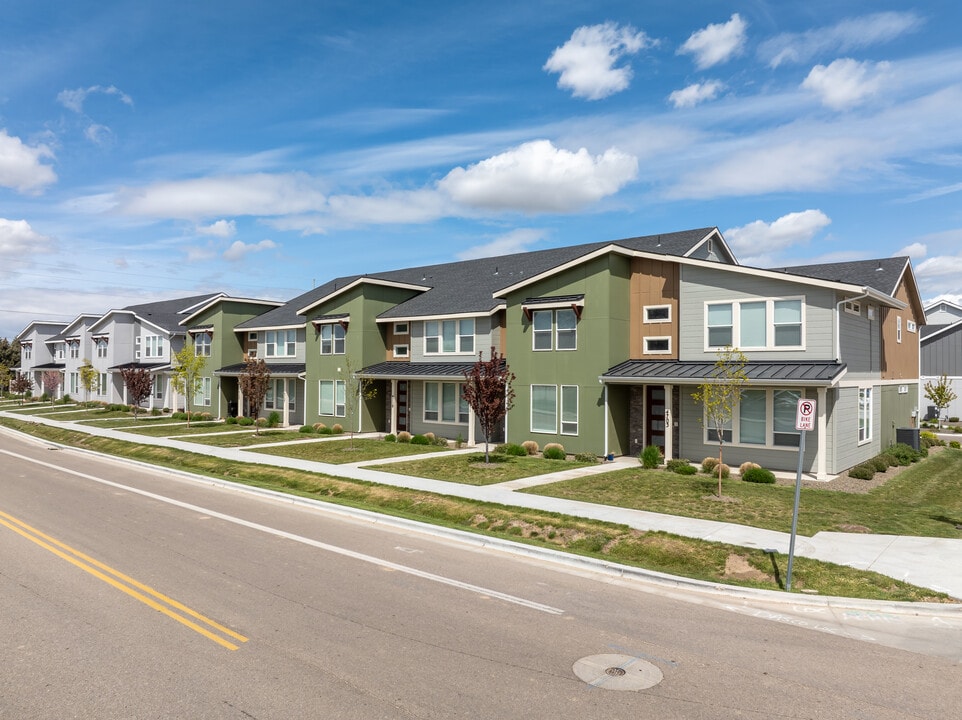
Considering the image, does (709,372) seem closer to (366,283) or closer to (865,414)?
(865,414)

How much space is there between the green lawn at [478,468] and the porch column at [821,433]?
289 inches

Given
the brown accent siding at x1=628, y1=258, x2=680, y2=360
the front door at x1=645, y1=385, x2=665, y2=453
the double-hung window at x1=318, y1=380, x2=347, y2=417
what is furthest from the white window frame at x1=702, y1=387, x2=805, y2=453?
the double-hung window at x1=318, y1=380, x2=347, y2=417

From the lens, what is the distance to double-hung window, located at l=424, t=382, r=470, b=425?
101 ft

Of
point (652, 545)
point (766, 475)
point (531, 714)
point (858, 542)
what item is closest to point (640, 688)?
point (531, 714)

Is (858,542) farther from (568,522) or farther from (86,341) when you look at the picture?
(86,341)

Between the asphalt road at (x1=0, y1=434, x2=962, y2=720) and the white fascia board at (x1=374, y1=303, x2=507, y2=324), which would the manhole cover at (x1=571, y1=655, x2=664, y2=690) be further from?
the white fascia board at (x1=374, y1=303, x2=507, y2=324)

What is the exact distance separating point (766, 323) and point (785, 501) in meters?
7.17

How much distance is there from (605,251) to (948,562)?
15.5m

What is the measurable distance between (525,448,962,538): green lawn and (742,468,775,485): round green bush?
0.57 metres

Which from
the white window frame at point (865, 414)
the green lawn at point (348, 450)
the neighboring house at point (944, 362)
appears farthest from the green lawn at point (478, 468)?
the neighboring house at point (944, 362)

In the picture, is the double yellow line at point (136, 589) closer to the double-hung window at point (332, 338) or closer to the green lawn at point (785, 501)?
the green lawn at point (785, 501)

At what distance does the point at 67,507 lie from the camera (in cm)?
1648

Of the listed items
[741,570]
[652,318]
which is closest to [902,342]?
[652,318]

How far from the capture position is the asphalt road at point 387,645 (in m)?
6.56
